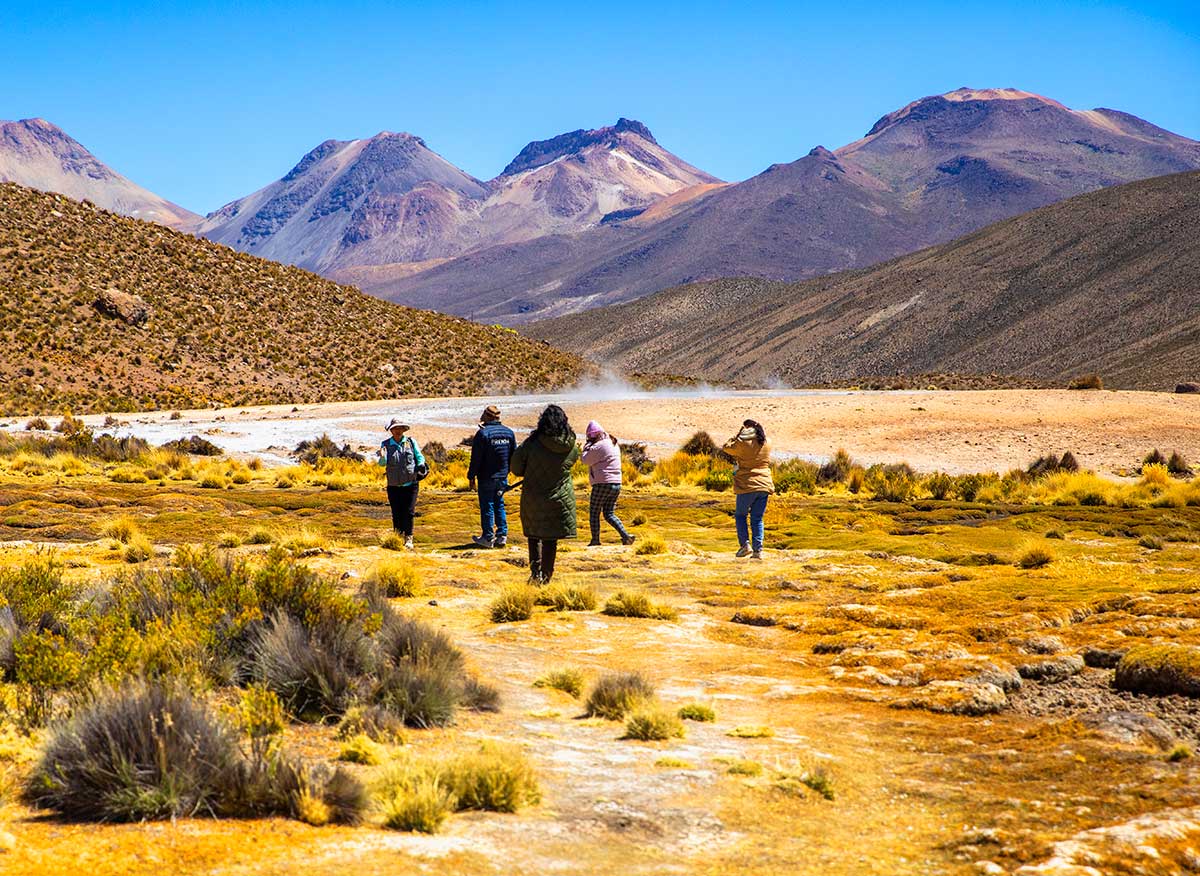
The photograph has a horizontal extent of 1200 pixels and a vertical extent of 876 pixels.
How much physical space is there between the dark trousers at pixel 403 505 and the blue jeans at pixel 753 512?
4335 mm

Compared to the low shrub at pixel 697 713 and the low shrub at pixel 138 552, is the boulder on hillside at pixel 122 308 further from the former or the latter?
the low shrub at pixel 697 713

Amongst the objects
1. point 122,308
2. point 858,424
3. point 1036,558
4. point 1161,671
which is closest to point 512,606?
point 1161,671

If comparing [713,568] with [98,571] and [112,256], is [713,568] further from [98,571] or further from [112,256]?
[112,256]

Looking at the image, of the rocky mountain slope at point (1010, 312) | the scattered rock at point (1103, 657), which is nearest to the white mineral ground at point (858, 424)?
the scattered rock at point (1103, 657)

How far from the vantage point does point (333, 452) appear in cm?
3125

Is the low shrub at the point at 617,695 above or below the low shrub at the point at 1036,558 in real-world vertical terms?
below

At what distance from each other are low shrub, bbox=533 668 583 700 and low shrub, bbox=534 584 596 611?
112 inches

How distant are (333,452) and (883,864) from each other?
27908 millimetres

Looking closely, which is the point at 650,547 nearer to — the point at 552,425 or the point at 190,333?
the point at 552,425

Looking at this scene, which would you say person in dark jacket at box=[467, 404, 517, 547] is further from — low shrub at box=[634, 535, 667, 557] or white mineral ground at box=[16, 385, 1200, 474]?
white mineral ground at box=[16, 385, 1200, 474]

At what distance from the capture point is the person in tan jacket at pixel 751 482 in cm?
1436

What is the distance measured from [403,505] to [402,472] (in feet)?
1.70

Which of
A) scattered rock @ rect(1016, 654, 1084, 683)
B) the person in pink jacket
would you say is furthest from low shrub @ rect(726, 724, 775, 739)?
the person in pink jacket

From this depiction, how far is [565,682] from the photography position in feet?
25.3
